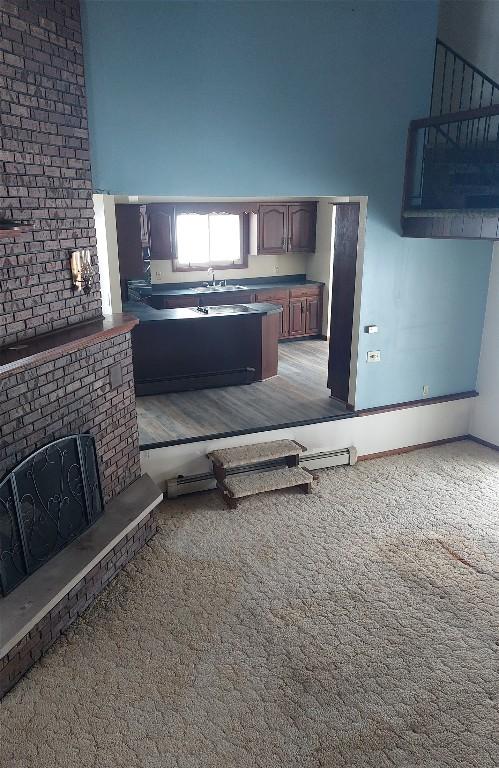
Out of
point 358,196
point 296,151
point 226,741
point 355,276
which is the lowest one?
point 226,741

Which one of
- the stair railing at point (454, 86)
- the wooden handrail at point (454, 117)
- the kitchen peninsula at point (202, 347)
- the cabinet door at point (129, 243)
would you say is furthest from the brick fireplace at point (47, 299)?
the cabinet door at point (129, 243)

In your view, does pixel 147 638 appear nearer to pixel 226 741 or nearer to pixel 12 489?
pixel 226 741

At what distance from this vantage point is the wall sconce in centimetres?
347

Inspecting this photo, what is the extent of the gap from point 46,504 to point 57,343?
3.19ft

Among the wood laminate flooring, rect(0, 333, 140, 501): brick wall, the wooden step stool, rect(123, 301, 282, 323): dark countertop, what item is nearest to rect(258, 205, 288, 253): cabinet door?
rect(123, 301, 282, 323): dark countertop

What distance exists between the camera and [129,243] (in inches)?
292

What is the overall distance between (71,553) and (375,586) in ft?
6.43

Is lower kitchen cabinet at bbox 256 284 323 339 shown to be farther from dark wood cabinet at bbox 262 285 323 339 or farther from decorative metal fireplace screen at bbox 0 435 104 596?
decorative metal fireplace screen at bbox 0 435 104 596

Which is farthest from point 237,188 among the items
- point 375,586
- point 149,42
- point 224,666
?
point 224,666

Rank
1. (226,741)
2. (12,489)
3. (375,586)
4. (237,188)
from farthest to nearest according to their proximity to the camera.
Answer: (237,188) < (375,586) < (12,489) < (226,741)

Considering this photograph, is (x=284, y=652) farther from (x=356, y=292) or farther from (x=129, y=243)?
(x=129, y=243)

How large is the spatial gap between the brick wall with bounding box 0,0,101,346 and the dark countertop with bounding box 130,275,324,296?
4.41m

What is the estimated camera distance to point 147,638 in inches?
128

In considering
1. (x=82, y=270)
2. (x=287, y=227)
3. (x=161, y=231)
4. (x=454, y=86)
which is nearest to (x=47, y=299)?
(x=82, y=270)
